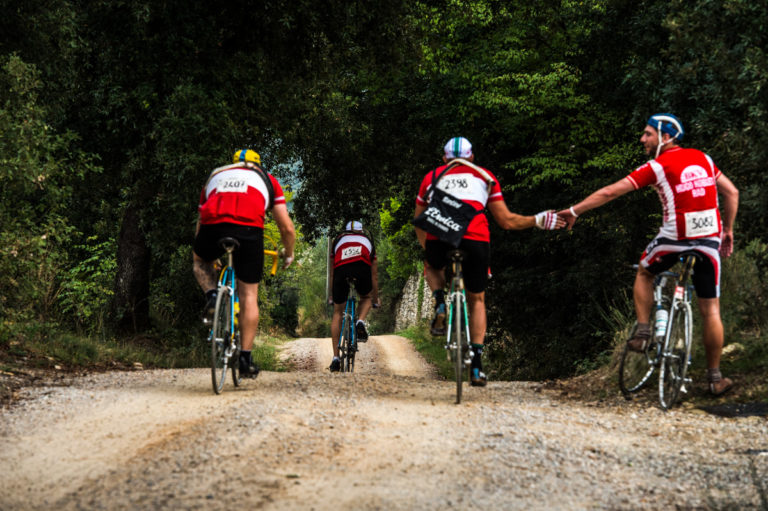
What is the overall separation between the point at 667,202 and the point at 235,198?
3.64 meters

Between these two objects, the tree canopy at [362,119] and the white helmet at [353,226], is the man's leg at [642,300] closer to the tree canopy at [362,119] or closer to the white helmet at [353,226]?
the tree canopy at [362,119]

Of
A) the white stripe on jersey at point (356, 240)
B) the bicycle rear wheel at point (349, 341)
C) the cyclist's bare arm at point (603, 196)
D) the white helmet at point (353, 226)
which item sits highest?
the white helmet at point (353, 226)

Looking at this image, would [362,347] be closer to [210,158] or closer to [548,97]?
[548,97]

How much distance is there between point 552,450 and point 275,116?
9625 mm

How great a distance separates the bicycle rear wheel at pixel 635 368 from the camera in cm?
734

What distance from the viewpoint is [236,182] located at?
7.20m

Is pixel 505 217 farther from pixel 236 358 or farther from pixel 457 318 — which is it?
pixel 236 358

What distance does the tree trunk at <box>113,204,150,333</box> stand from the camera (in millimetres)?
13453

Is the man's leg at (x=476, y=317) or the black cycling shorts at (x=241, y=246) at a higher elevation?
the black cycling shorts at (x=241, y=246)

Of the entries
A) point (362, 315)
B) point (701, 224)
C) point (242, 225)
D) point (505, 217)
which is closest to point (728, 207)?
point (701, 224)

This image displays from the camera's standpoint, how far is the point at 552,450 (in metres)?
5.22

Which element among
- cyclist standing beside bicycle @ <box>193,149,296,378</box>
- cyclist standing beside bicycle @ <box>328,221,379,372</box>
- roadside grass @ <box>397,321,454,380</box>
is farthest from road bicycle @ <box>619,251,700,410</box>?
roadside grass @ <box>397,321,454,380</box>

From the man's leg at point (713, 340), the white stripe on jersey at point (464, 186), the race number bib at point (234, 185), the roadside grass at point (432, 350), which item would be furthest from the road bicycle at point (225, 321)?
the roadside grass at point (432, 350)

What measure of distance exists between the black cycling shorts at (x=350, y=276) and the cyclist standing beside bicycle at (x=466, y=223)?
3.59m
